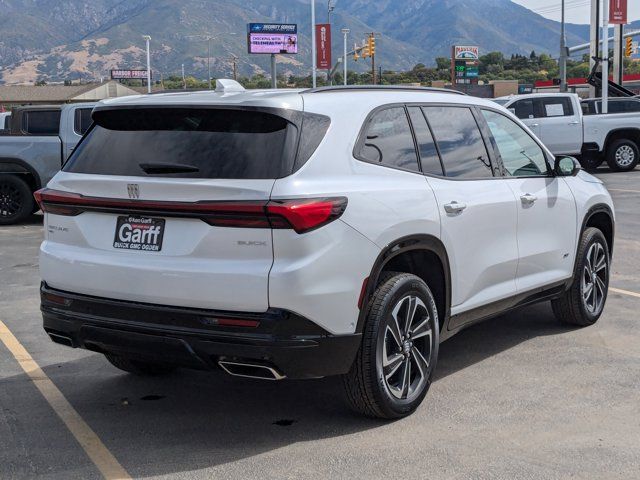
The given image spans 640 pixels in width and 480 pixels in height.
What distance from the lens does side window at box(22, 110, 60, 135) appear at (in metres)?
14.4

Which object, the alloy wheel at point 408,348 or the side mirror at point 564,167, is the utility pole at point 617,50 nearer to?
the side mirror at point 564,167

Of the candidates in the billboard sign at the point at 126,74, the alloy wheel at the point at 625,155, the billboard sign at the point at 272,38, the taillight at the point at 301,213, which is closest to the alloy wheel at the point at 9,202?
the taillight at the point at 301,213

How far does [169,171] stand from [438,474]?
6.40ft

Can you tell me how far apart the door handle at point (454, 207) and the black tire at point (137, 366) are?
79.3 inches

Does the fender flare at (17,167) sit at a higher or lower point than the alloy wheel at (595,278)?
higher

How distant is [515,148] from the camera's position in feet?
19.9

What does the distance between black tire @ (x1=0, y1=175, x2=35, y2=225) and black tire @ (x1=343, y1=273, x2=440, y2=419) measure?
10633 mm

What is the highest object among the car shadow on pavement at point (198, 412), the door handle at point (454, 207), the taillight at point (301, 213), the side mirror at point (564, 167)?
the side mirror at point (564, 167)

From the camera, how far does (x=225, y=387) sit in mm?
5387

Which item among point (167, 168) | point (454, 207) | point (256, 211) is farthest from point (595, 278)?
point (167, 168)

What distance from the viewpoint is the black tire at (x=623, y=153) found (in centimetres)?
2180

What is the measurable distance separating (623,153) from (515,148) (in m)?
17.1

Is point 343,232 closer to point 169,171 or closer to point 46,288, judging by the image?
point 169,171

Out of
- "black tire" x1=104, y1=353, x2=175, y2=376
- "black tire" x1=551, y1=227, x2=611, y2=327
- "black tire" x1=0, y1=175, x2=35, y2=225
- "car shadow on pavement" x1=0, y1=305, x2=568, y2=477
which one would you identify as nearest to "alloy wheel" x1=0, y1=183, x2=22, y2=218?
"black tire" x1=0, y1=175, x2=35, y2=225
